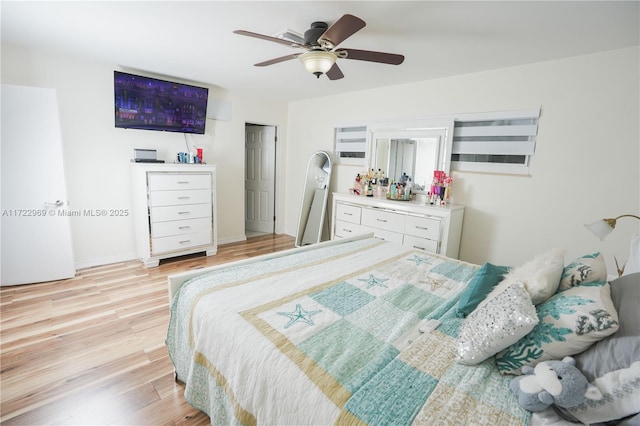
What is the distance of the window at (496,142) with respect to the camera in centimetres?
279

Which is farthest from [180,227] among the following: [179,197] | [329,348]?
[329,348]

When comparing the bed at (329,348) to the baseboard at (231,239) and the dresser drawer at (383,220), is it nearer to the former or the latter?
the dresser drawer at (383,220)

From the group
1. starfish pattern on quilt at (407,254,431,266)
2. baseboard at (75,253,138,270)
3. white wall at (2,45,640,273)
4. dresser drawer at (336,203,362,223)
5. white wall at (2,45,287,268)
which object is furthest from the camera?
dresser drawer at (336,203,362,223)

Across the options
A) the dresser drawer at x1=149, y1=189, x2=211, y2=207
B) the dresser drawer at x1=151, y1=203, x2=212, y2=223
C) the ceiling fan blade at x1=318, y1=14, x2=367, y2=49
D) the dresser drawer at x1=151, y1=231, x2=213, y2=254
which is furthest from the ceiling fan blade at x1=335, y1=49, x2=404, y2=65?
the dresser drawer at x1=151, y1=231, x2=213, y2=254

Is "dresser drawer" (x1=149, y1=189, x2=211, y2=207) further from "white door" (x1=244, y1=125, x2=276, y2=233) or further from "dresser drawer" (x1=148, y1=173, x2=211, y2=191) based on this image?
"white door" (x1=244, y1=125, x2=276, y2=233)

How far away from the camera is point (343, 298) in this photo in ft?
5.09

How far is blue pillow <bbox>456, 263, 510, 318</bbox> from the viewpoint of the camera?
1.40 m

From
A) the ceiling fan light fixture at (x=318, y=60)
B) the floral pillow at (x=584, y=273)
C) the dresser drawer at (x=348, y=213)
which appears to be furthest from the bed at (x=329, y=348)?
the dresser drawer at (x=348, y=213)

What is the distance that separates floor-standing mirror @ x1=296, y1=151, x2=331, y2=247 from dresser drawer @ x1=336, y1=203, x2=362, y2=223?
576 millimetres

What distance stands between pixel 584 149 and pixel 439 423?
2.81m

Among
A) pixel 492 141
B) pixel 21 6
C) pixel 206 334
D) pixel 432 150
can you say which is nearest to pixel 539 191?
pixel 492 141

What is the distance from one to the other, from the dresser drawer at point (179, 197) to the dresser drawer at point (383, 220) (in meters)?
2.12

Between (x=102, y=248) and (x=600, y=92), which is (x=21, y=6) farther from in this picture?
(x=600, y=92)

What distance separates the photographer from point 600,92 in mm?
2412
